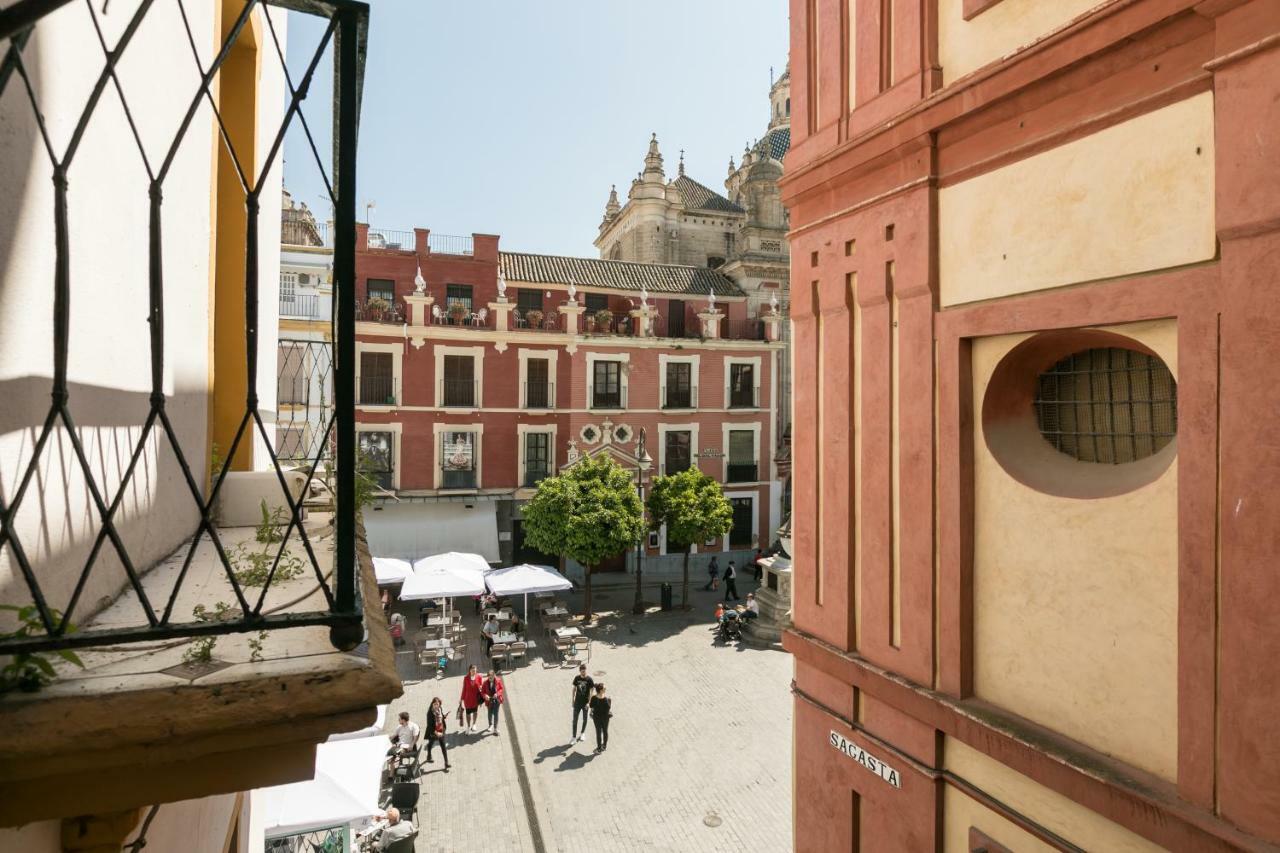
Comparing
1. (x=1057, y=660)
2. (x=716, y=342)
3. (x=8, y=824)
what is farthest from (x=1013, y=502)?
(x=716, y=342)

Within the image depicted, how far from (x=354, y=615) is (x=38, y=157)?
1465 mm

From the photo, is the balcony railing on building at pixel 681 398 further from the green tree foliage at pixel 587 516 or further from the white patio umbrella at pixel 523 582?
the white patio umbrella at pixel 523 582

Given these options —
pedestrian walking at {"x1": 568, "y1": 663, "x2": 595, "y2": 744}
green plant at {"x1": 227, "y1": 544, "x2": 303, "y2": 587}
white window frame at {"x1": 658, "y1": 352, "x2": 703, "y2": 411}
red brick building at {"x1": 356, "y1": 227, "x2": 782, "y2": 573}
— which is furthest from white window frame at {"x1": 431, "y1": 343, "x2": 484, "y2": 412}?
green plant at {"x1": 227, "y1": 544, "x2": 303, "y2": 587}

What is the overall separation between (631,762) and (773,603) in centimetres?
771

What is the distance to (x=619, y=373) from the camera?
26016 millimetres

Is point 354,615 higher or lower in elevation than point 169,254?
lower

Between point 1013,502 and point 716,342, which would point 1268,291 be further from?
point 716,342

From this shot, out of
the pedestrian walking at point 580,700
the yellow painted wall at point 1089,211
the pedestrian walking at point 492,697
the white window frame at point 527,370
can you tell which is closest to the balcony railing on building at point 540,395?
the white window frame at point 527,370

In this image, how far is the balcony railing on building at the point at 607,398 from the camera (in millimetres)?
25656

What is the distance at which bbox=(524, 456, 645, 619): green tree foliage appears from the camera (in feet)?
64.4

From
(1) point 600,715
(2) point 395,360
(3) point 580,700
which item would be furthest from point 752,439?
(1) point 600,715

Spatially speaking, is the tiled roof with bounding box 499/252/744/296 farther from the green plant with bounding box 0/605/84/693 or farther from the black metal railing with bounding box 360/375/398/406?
the green plant with bounding box 0/605/84/693

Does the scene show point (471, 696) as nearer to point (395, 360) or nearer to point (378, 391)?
point (378, 391)

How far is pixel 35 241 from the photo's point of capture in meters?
1.78
